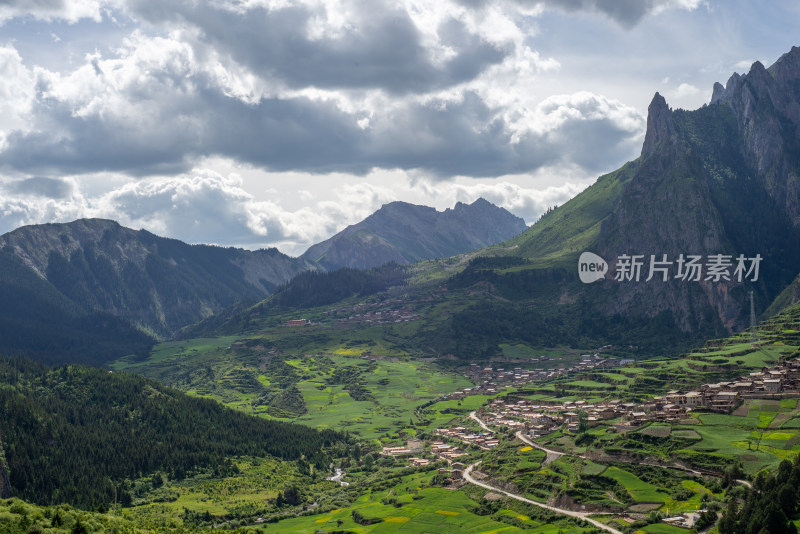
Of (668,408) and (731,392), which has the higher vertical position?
(731,392)

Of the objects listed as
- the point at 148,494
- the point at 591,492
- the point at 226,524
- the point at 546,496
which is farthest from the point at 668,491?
the point at 148,494

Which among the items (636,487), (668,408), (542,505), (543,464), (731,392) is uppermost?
(731,392)

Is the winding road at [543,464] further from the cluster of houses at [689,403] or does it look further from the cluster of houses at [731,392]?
the cluster of houses at [731,392]

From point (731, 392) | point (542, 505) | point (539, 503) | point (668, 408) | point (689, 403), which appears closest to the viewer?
point (542, 505)

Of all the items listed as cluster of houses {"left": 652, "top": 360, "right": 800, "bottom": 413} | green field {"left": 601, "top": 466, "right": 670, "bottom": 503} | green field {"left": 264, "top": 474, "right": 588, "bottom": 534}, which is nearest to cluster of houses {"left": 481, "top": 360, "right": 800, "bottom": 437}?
cluster of houses {"left": 652, "top": 360, "right": 800, "bottom": 413}

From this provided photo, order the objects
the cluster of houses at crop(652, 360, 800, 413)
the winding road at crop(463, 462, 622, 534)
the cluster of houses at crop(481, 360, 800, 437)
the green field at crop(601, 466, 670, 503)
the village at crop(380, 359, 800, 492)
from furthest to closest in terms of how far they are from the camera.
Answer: the cluster of houses at crop(652, 360, 800, 413) < the cluster of houses at crop(481, 360, 800, 437) < the village at crop(380, 359, 800, 492) < the green field at crop(601, 466, 670, 503) < the winding road at crop(463, 462, 622, 534)

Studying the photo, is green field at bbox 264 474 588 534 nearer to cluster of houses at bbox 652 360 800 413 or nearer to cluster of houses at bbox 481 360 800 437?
cluster of houses at bbox 481 360 800 437

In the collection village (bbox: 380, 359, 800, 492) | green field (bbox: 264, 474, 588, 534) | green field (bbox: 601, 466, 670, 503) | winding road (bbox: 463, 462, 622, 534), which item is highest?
→ village (bbox: 380, 359, 800, 492)

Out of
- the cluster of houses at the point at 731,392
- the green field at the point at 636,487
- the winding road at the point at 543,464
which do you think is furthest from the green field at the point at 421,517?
the cluster of houses at the point at 731,392

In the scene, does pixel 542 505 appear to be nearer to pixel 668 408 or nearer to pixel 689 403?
pixel 668 408

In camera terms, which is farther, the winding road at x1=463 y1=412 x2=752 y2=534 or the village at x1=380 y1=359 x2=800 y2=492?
the village at x1=380 y1=359 x2=800 y2=492

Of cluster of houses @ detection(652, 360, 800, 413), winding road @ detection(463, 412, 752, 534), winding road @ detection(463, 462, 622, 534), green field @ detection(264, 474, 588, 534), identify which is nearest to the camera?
winding road @ detection(463, 462, 622, 534)

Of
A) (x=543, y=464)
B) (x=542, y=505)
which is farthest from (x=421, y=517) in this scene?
(x=543, y=464)
